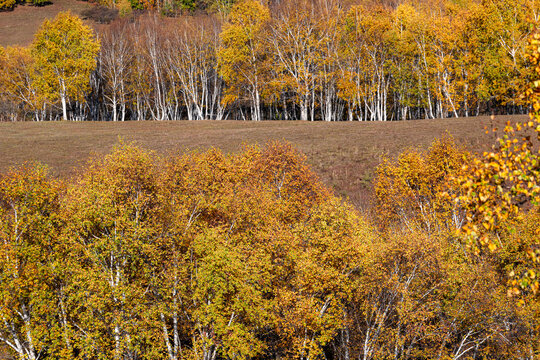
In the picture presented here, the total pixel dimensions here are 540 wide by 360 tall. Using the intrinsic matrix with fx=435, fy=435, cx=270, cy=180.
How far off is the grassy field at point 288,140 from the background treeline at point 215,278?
42.3ft

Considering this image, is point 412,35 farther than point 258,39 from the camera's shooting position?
No

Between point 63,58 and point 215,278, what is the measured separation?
68501mm

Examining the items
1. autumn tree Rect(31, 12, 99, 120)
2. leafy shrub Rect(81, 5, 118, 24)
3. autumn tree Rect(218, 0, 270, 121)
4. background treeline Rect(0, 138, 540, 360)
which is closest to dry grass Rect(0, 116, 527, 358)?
autumn tree Rect(31, 12, 99, 120)

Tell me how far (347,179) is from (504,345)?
972 inches

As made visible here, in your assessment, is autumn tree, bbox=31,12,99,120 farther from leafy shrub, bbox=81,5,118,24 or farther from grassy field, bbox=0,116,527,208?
leafy shrub, bbox=81,5,118,24

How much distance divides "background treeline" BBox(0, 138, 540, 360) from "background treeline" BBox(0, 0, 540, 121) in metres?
40.8

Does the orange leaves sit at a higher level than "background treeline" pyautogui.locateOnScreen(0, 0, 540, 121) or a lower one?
lower

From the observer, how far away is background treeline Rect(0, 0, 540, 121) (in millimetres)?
71062

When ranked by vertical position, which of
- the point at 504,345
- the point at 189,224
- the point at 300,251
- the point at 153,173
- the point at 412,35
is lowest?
the point at 504,345

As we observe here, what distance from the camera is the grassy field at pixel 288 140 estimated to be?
52562 millimetres

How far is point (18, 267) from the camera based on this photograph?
3256 centimetres

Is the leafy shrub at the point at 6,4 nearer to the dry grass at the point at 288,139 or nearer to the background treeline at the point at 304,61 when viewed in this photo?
the background treeline at the point at 304,61

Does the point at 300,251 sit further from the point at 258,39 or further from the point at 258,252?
the point at 258,39

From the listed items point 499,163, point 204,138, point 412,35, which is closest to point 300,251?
point 499,163
